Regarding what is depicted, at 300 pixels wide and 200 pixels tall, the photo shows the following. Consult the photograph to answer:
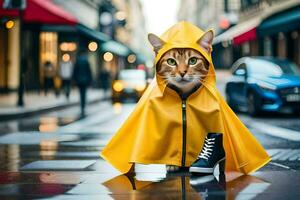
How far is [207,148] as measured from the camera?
20.0 ft

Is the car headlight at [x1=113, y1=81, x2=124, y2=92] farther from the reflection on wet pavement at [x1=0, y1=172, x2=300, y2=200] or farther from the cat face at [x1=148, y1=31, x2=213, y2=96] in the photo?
the cat face at [x1=148, y1=31, x2=213, y2=96]

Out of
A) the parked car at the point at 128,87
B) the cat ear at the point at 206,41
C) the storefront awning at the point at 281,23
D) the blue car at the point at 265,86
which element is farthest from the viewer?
the storefront awning at the point at 281,23

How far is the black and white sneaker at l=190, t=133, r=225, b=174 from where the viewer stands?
607 cm

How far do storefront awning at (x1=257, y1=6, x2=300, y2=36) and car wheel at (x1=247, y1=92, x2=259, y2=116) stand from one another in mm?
9650

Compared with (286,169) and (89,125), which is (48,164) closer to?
(286,169)

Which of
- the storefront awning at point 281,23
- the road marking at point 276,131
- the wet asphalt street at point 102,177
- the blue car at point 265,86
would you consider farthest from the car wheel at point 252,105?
the storefront awning at point 281,23

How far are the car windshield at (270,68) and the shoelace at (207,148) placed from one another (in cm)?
1030

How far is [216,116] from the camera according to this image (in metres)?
6.24

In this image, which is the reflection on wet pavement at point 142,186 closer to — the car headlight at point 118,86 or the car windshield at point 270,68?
the car windshield at point 270,68

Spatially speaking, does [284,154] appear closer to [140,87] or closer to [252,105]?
[252,105]

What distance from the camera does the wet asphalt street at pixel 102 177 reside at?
5.48m

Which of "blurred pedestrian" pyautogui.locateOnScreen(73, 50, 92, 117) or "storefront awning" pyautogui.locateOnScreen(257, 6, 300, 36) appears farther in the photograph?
"storefront awning" pyautogui.locateOnScreen(257, 6, 300, 36)

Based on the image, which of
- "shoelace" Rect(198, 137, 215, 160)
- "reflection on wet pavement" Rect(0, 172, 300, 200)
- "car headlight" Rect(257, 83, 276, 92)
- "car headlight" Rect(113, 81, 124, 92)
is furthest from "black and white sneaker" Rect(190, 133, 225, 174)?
"car headlight" Rect(113, 81, 124, 92)

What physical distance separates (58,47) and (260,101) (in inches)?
959
